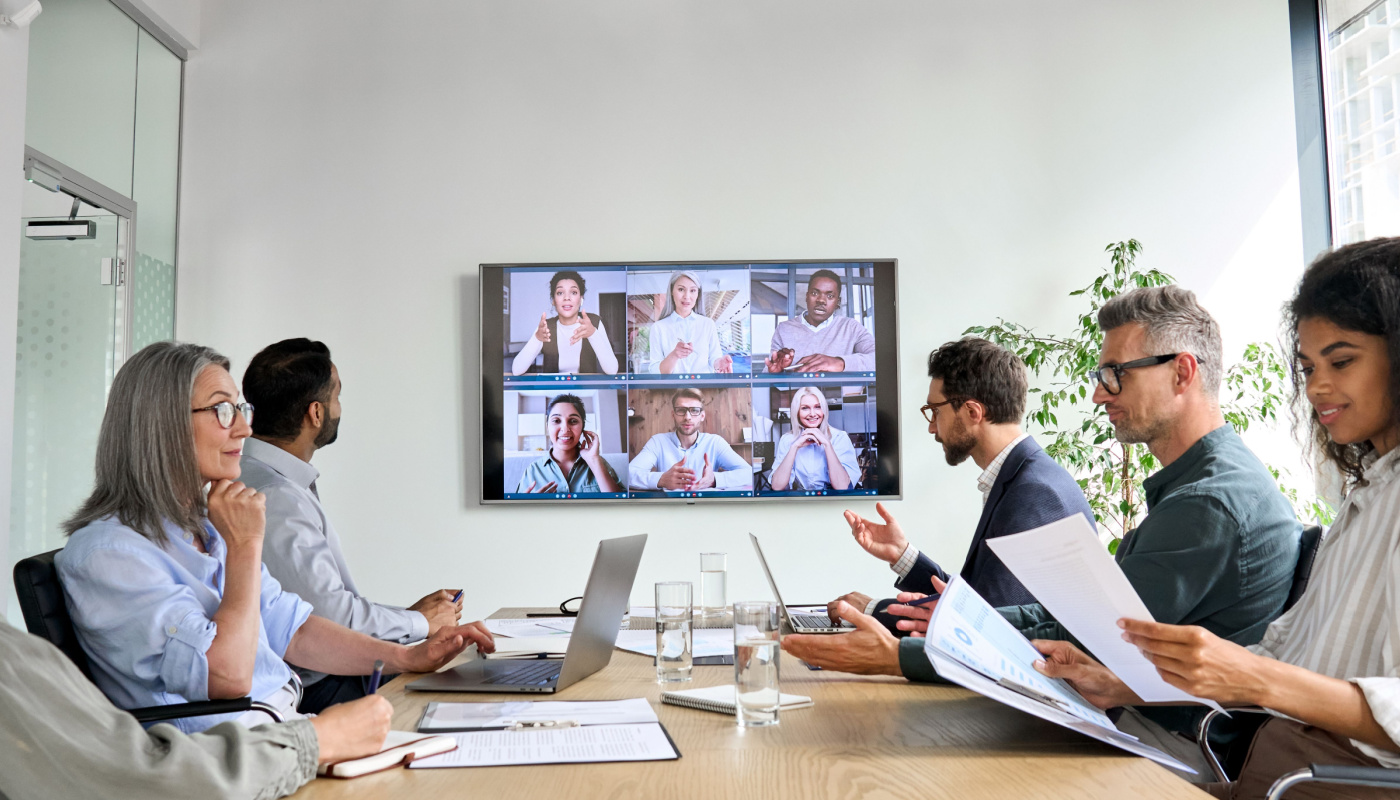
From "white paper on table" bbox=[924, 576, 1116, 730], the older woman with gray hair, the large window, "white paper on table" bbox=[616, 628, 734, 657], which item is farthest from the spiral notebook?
the large window

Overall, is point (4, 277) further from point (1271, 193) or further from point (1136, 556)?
point (1271, 193)

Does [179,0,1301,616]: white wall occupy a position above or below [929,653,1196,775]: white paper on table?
above

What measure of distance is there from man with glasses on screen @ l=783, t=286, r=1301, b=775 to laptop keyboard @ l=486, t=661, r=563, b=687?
42 cm

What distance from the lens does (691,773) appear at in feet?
3.81

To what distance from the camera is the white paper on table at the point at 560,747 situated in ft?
3.97

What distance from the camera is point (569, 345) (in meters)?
4.11

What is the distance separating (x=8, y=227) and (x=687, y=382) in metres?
2.34

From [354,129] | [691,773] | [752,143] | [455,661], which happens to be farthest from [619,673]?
[354,129]

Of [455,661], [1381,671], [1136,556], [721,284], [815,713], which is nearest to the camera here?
[1381,671]

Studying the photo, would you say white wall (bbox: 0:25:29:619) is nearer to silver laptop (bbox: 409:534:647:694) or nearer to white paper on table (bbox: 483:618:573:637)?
white paper on table (bbox: 483:618:573:637)

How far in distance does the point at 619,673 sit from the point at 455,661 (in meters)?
0.40

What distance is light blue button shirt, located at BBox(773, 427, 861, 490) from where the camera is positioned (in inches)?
161

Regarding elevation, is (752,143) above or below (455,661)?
above

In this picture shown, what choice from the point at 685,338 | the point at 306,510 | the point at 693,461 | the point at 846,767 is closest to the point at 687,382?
the point at 685,338
